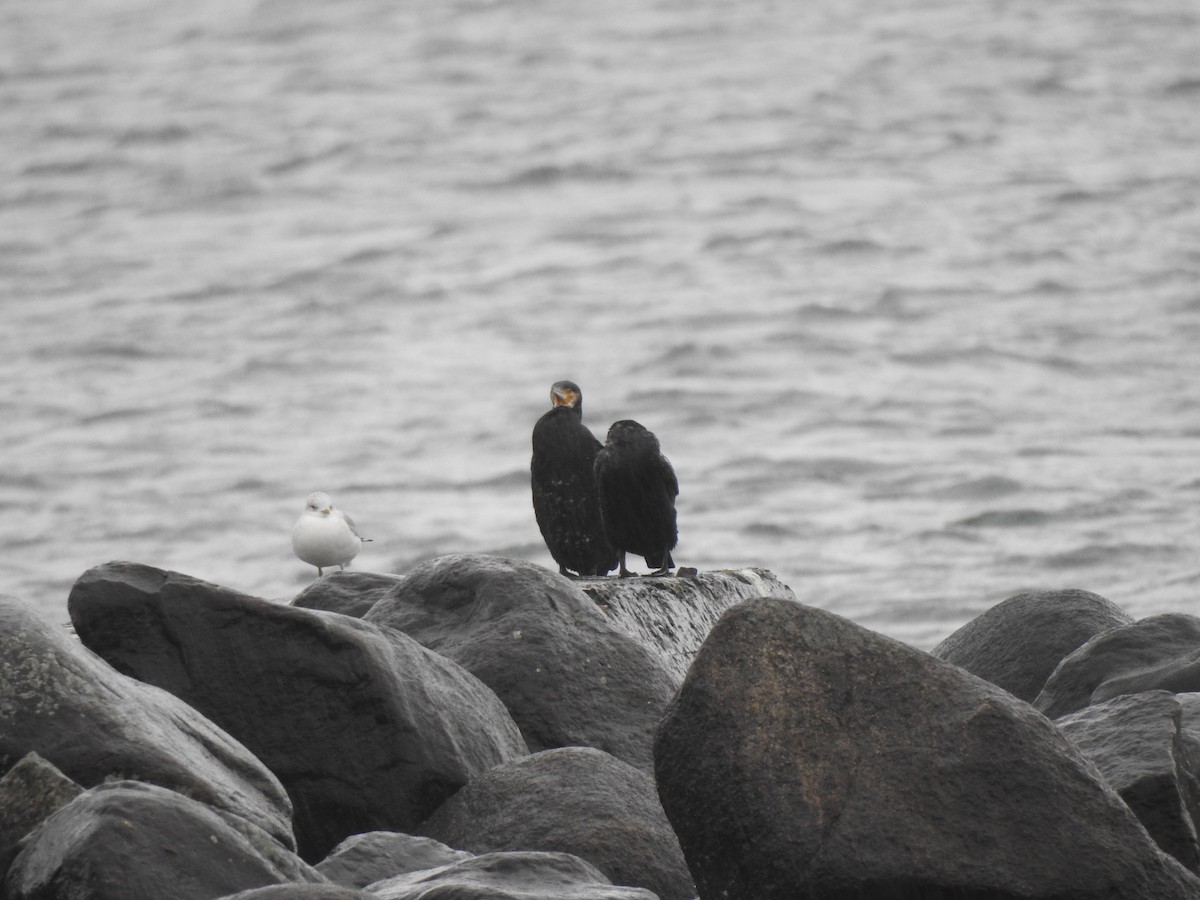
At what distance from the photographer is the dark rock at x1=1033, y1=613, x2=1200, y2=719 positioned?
8109 millimetres

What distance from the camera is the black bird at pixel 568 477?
1046 centimetres

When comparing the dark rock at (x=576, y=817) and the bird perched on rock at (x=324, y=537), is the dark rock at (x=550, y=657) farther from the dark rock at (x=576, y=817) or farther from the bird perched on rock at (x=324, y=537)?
the bird perched on rock at (x=324, y=537)

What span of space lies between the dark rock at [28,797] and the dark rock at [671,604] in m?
3.45

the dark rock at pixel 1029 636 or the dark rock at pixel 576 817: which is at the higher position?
the dark rock at pixel 576 817

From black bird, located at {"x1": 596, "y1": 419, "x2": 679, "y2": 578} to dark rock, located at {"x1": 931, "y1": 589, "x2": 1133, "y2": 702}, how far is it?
151 centimetres

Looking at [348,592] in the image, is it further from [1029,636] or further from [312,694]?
[1029,636]

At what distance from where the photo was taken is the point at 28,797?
6105 millimetres

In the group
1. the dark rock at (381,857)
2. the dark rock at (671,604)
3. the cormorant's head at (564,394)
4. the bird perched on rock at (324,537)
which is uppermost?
the cormorant's head at (564,394)

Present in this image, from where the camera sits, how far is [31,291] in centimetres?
3625

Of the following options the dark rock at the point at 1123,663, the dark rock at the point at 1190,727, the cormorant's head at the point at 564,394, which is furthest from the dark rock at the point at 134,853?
the cormorant's head at the point at 564,394

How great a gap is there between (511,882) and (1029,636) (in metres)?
4.18

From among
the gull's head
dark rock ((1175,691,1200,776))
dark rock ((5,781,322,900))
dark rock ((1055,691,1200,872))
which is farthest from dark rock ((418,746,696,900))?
the gull's head

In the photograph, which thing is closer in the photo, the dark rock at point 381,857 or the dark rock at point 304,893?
the dark rock at point 304,893

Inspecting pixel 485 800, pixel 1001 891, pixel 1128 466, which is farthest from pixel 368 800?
pixel 1128 466
